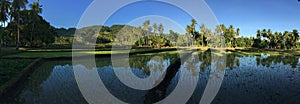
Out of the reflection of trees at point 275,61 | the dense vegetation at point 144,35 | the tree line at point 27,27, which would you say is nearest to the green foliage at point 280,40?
the dense vegetation at point 144,35

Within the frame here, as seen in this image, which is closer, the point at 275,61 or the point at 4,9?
the point at 275,61

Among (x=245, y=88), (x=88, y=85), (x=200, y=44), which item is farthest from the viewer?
(x=200, y=44)

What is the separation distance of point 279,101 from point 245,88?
8.08ft

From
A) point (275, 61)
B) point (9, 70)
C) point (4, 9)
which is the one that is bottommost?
point (275, 61)

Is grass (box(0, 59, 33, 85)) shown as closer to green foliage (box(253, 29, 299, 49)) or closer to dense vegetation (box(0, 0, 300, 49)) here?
dense vegetation (box(0, 0, 300, 49))

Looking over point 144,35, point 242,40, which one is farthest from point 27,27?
point 242,40

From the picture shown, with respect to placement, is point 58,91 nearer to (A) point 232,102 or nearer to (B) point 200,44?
(A) point 232,102

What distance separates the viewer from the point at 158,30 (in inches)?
3661

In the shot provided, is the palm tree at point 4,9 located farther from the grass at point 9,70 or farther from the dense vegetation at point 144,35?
the grass at point 9,70

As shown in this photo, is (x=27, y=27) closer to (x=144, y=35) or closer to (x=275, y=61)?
(x=275, y=61)

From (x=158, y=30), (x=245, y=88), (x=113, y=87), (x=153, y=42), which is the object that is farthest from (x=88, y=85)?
(x=158, y=30)

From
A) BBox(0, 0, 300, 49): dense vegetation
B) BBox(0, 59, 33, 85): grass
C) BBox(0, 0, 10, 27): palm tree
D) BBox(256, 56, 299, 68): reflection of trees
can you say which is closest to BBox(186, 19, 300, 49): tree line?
BBox(0, 0, 300, 49): dense vegetation

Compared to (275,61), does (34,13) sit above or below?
above

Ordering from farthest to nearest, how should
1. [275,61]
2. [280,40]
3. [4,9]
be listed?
[280,40] < [4,9] < [275,61]
